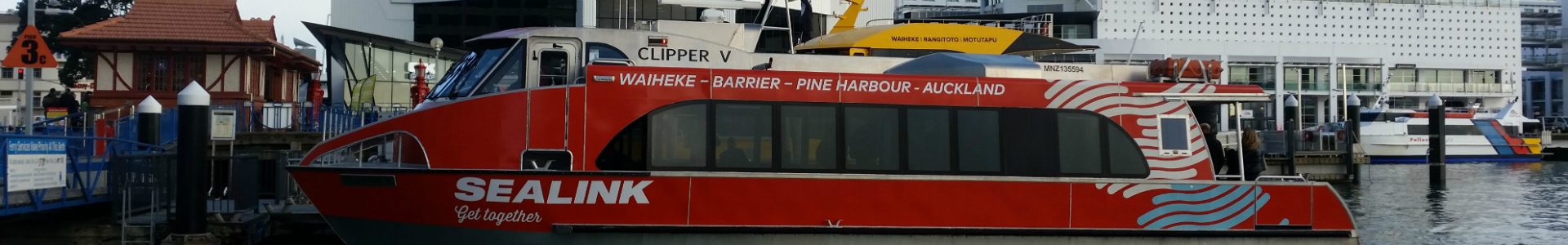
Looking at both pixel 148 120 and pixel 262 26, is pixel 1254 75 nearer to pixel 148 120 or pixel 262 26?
pixel 262 26

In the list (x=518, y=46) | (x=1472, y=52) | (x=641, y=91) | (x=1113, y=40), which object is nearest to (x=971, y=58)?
(x=641, y=91)

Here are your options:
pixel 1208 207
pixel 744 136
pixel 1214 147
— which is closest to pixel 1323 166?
pixel 1214 147

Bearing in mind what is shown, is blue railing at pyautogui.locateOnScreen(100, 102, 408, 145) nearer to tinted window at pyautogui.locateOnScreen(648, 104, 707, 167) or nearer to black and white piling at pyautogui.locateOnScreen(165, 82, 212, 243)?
black and white piling at pyautogui.locateOnScreen(165, 82, 212, 243)

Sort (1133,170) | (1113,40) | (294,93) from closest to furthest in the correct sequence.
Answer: (1133,170)
(294,93)
(1113,40)

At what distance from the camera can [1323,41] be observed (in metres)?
66.9

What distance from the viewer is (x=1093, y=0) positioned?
6688 cm

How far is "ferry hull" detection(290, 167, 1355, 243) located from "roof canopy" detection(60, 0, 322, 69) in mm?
16980

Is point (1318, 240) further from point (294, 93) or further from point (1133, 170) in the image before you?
point (294, 93)

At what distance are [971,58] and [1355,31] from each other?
61989mm

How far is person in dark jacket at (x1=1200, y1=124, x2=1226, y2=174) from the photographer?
37.4 feet

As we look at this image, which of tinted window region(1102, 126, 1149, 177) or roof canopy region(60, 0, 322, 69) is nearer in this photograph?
tinted window region(1102, 126, 1149, 177)

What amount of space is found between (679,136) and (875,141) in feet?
4.81

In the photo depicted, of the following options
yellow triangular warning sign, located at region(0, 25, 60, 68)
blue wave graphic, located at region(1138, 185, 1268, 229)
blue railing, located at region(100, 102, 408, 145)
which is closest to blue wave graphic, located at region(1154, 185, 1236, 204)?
blue wave graphic, located at region(1138, 185, 1268, 229)

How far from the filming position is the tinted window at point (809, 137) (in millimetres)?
10078
